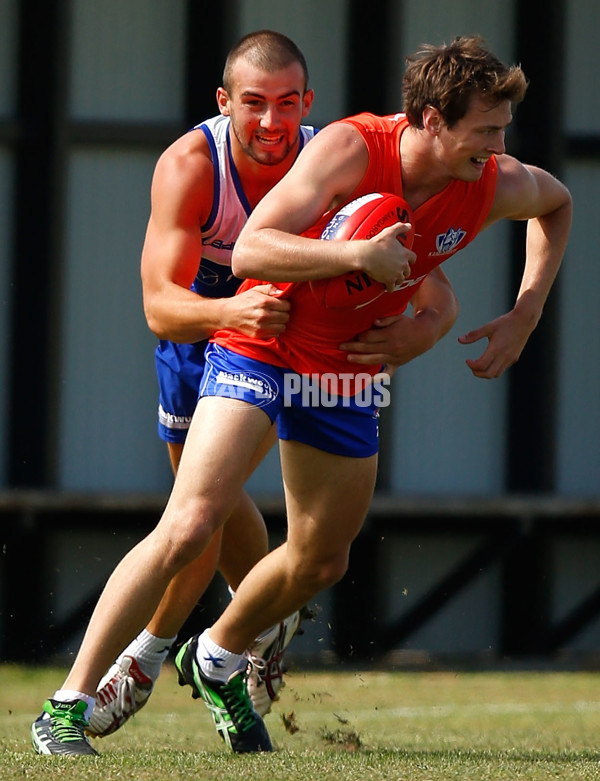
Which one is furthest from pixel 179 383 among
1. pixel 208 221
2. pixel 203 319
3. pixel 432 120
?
pixel 432 120

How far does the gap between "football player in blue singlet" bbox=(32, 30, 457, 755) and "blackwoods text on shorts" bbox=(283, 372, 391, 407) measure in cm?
9

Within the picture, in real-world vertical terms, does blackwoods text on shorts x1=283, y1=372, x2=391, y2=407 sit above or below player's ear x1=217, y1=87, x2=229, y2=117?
below

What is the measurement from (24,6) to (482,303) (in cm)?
372

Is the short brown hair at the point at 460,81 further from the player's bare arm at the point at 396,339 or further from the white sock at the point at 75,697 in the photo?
the white sock at the point at 75,697

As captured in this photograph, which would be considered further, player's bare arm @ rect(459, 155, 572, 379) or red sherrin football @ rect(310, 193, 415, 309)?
player's bare arm @ rect(459, 155, 572, 379)

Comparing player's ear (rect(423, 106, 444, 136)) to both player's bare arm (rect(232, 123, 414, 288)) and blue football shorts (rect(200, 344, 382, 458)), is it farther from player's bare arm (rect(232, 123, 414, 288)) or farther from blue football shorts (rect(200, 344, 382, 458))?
blue football shorts (rect(200, 344, 382, 458))

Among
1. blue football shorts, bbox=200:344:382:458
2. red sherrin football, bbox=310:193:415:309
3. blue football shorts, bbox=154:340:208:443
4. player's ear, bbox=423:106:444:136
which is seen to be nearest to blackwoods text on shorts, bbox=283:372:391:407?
blue football shorts, bbox=200:344:382:458

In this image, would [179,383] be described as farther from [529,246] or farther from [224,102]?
[529,246]

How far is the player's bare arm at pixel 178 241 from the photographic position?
4.31 metres

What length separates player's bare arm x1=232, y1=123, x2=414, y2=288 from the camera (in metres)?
3.67

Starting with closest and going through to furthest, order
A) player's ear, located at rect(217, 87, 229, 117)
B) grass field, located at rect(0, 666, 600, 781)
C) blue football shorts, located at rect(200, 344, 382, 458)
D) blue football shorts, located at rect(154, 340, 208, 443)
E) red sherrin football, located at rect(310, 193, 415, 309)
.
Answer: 1. grass field, located at rect(0, 666, 600, 781)
2. red sherrin football, located at rect(310, 193, 415, 309)
3. blue football shorts, located at rect(200, 344, 382, 458)
4. player's ear, located at rect(217, 87, 229, 117)
5. blue football shorts, located at rect(154, 340, 208, 443)

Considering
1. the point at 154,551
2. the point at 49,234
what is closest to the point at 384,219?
the point at 154,551

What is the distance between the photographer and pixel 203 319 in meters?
4.18

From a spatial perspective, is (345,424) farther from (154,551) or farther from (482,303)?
(482,303)
